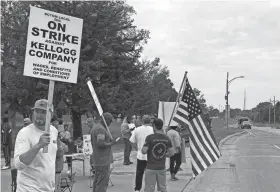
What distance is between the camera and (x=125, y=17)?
34969mm

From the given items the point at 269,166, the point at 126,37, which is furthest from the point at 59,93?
the point at 269,166

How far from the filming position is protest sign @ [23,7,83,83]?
439 centimetres

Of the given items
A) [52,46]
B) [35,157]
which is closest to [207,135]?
[52,46]

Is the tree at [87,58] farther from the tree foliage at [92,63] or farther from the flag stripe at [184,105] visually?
the flag stripe at [184,105]

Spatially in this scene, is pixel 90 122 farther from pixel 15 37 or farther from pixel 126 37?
pixel 126 37

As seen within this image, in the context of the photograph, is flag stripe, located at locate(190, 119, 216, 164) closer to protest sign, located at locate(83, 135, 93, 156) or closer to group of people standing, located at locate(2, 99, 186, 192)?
group of people standing, located at locate(2, 99, 186, 192)

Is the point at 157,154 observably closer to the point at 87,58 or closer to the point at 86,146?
the point at 86,146

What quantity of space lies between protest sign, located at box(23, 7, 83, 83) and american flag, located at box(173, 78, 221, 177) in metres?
4.17

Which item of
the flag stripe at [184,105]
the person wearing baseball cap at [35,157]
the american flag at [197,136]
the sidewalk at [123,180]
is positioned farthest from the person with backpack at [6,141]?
the person wearing baseball cap at [35,157]

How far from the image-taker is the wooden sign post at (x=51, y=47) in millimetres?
4387

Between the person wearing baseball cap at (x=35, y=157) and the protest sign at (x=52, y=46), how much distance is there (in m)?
0.38

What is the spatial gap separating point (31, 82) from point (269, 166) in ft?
61.9

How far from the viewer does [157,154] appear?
7.61m

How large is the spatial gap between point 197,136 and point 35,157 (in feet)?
15.6
